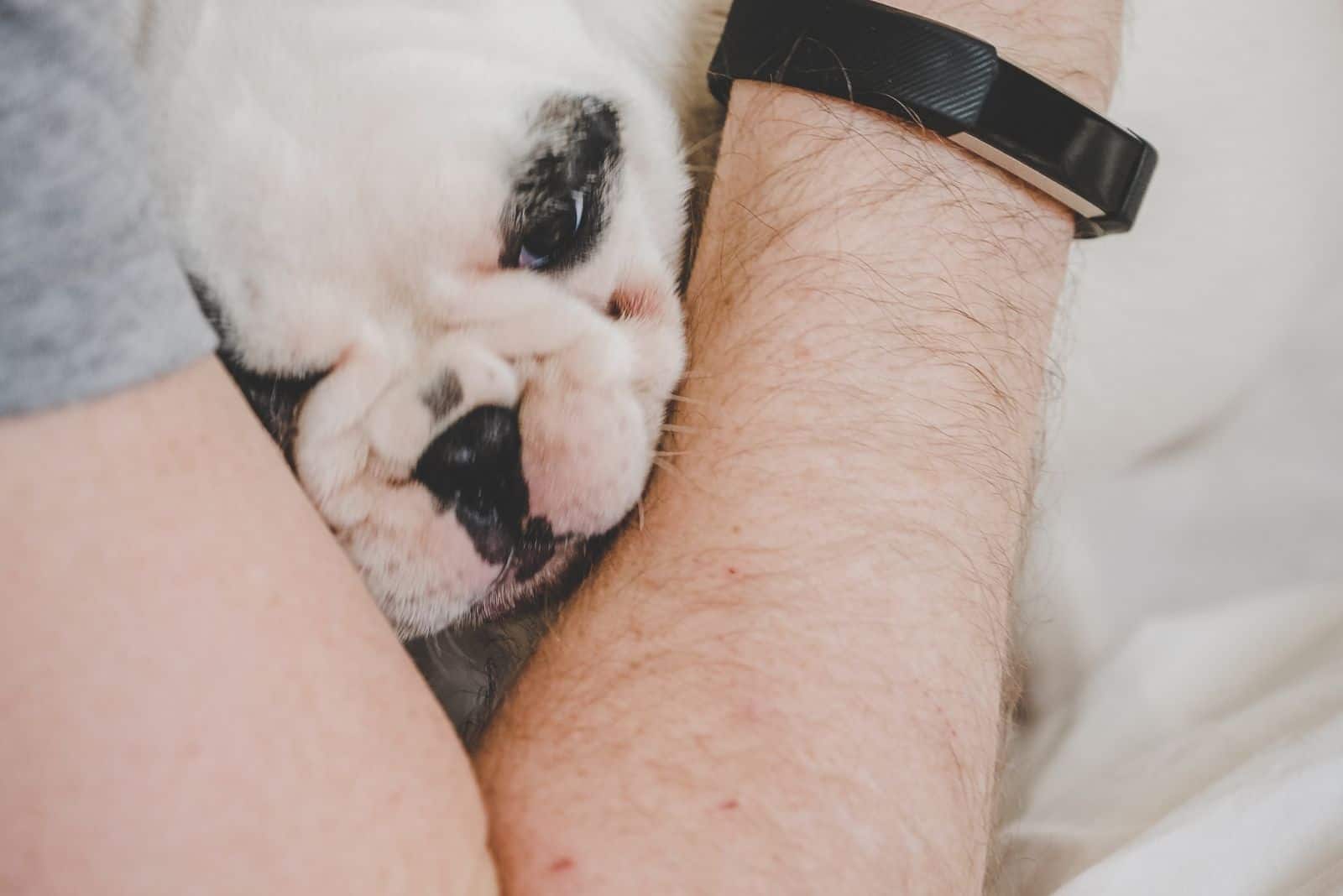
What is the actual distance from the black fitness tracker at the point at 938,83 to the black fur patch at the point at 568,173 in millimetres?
115

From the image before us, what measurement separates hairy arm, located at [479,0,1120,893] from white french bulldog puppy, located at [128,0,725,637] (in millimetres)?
56

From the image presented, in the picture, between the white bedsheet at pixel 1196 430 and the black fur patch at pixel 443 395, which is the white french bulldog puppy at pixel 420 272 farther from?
the white bedsheet at pixel 1196 430

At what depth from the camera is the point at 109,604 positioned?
0.33 meters

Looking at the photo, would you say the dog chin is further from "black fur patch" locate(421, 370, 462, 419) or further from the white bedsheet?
the white bedsheet

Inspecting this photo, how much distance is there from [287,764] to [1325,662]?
67 cm

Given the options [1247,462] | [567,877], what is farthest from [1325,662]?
[567,877]

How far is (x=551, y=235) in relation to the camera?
0.56m

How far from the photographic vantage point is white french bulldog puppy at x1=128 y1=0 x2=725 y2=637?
49cm

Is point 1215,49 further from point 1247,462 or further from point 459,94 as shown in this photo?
point 459,94

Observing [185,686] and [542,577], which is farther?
[542,577]

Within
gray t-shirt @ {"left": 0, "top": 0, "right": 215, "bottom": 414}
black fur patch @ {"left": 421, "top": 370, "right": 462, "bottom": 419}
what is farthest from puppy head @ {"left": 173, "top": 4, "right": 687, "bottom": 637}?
gray t-shirt @ {"left": 0, "top": 0, "right": 215, "bottom": 414}

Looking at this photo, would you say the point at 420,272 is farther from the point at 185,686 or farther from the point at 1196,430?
the point at 1196,430

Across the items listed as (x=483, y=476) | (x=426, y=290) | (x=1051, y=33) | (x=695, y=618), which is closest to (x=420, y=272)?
(x=426, y=290)

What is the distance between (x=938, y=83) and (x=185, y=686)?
50 cm
